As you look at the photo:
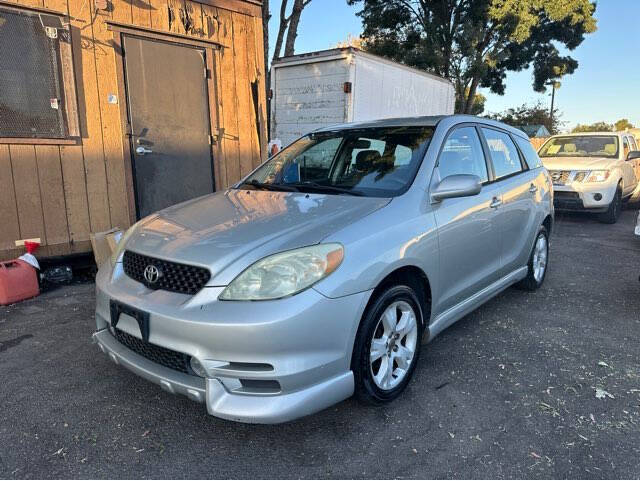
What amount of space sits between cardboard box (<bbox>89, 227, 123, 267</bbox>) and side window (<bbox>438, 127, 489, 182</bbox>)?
11.6ft

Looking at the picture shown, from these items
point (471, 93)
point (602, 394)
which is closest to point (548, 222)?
point (602, 394)

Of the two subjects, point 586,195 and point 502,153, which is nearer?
point 502,153

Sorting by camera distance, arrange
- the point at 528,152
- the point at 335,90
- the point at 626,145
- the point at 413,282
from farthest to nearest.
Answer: the point at 626,145, the point at 335,90, the point at 528,152, the point at 413,282

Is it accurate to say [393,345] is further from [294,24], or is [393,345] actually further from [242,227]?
[294,24]

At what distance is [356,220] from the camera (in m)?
2.51

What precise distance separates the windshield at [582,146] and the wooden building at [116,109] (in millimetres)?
6840

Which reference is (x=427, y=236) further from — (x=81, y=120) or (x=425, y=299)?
(x=81, y=120)

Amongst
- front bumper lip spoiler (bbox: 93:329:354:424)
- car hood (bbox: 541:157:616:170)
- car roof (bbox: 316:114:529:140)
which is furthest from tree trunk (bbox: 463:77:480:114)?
front bumper lip spoiler (bbox: 93:329:354:424)

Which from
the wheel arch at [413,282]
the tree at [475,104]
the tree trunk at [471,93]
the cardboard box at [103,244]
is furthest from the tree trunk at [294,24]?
the wheel arch at [413,282]

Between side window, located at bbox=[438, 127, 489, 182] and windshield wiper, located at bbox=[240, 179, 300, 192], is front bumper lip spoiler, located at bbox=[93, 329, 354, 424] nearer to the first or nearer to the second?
windshield wiper, located at bbox=[240, 179, 300, 192]

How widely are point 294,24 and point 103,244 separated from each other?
39.2ft

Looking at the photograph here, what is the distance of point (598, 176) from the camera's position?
345 inches

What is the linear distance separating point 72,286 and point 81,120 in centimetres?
174

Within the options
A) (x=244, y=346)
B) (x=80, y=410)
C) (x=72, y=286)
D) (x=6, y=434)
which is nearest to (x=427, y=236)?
(x=244, y=346)
